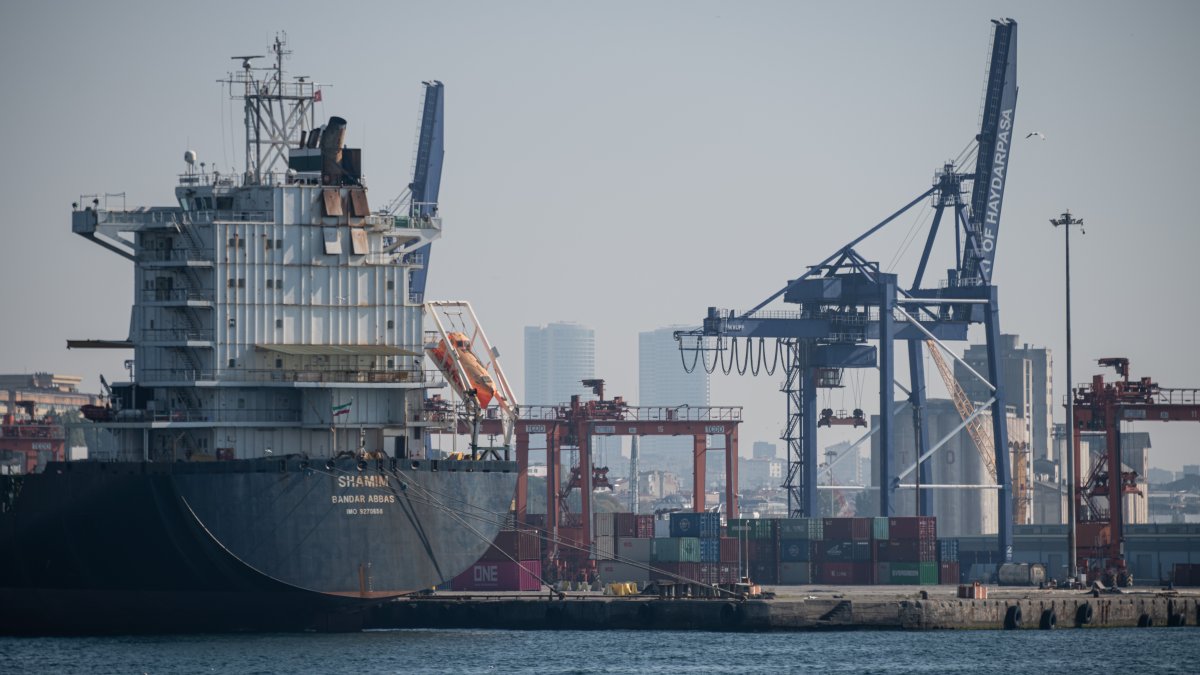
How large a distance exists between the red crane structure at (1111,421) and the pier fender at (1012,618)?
54.2ft

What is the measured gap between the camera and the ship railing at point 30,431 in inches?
4222

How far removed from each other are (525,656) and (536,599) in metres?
10.6

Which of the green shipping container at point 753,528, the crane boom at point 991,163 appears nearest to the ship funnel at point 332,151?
the green shipping container at point 753,528

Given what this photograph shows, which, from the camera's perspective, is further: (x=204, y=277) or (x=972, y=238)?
(x=972, y=238)

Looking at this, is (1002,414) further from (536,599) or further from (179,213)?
(179,213)

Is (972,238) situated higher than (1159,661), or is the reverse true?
(972,238)

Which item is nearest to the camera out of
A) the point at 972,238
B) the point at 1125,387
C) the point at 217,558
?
the point at 217,558

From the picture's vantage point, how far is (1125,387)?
9625 cm

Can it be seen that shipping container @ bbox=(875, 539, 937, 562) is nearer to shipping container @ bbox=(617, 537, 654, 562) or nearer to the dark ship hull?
shipping container @ bbox=(617, 537, 654, 562)

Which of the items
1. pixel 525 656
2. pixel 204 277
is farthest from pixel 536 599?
pixel 204 277

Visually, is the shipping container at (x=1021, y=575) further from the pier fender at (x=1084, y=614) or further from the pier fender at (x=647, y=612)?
the pier fender at (x=647, y=612)

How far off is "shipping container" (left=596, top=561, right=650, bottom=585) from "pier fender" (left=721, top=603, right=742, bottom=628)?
22278 millimetres

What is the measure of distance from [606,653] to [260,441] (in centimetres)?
1391

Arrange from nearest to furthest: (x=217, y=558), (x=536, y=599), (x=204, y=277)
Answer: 1. (x=217, y=558)
2. (x=204, y=277)
3. (x=536, y=599)
